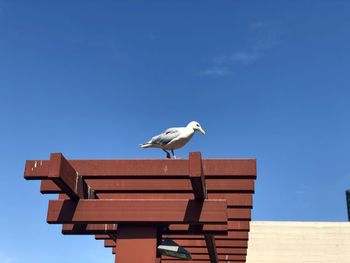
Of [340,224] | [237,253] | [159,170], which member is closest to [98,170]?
[159,170]

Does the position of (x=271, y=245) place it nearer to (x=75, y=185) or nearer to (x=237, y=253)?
(x=237, y=253)

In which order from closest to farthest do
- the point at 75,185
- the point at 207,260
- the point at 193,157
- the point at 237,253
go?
the point at 193,157 → the point at 75,185 → the point at 237,253 → the point at 207,260

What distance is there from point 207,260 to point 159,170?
5.09m

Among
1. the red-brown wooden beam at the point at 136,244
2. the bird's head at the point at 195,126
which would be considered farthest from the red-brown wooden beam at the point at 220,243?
the red-brown wooden beam at the point at 136,244

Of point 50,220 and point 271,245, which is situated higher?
point 271,245

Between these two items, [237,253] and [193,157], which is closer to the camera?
[193,157]

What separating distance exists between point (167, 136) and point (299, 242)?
558 inches

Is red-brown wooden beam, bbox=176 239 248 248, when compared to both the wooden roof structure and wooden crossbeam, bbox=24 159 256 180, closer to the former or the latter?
the wooden roof structure

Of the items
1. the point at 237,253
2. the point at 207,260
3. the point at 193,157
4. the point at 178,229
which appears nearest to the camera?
the point at 193,157

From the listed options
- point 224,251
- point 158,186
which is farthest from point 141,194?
point 224,251

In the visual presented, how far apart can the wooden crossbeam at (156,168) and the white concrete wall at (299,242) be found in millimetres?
13634

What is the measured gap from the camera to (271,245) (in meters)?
18.5

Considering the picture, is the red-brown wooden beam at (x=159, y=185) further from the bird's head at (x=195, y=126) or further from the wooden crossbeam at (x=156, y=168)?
the bird's head at (x=195, y=126)

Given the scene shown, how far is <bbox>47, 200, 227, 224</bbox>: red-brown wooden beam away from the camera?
215 inches
